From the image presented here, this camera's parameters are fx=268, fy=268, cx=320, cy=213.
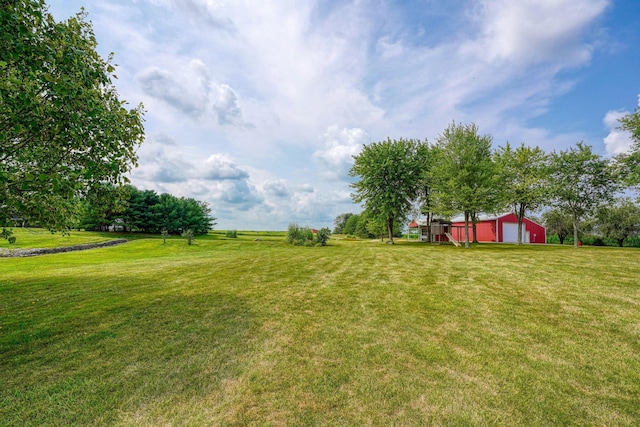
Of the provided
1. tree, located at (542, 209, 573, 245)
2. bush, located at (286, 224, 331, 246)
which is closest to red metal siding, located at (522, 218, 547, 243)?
tree, located at (542, 209, 573, 245)

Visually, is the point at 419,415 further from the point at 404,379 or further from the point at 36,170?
the point at 36,170

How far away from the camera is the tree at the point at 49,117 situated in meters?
4.19

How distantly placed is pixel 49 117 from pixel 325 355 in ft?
21.6

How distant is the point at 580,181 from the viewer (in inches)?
1014

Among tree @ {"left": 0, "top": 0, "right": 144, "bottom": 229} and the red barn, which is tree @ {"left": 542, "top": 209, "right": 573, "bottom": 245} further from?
tree @ {"left": 0, "top": 0, "right": 144, "bottom": 229}

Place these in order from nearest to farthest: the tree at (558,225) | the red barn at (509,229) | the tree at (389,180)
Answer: the tree at (389,180) < the red barn at (509,229) < the tree at (558,225)

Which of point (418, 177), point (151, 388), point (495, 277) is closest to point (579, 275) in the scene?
point (495, 277)

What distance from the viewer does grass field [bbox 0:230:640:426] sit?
3096 mm

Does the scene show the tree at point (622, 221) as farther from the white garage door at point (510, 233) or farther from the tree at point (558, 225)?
the white garage door at point (510, 233)

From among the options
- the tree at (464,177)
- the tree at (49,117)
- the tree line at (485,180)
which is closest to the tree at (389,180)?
the tree line at (485,180)

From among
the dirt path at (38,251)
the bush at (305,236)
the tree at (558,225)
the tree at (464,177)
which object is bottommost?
the dirt path at (38,251)

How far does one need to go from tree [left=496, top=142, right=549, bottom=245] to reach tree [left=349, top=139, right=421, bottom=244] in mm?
9229

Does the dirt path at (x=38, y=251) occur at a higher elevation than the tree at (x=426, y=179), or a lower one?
lower

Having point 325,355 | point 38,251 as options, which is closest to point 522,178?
point 325,355
